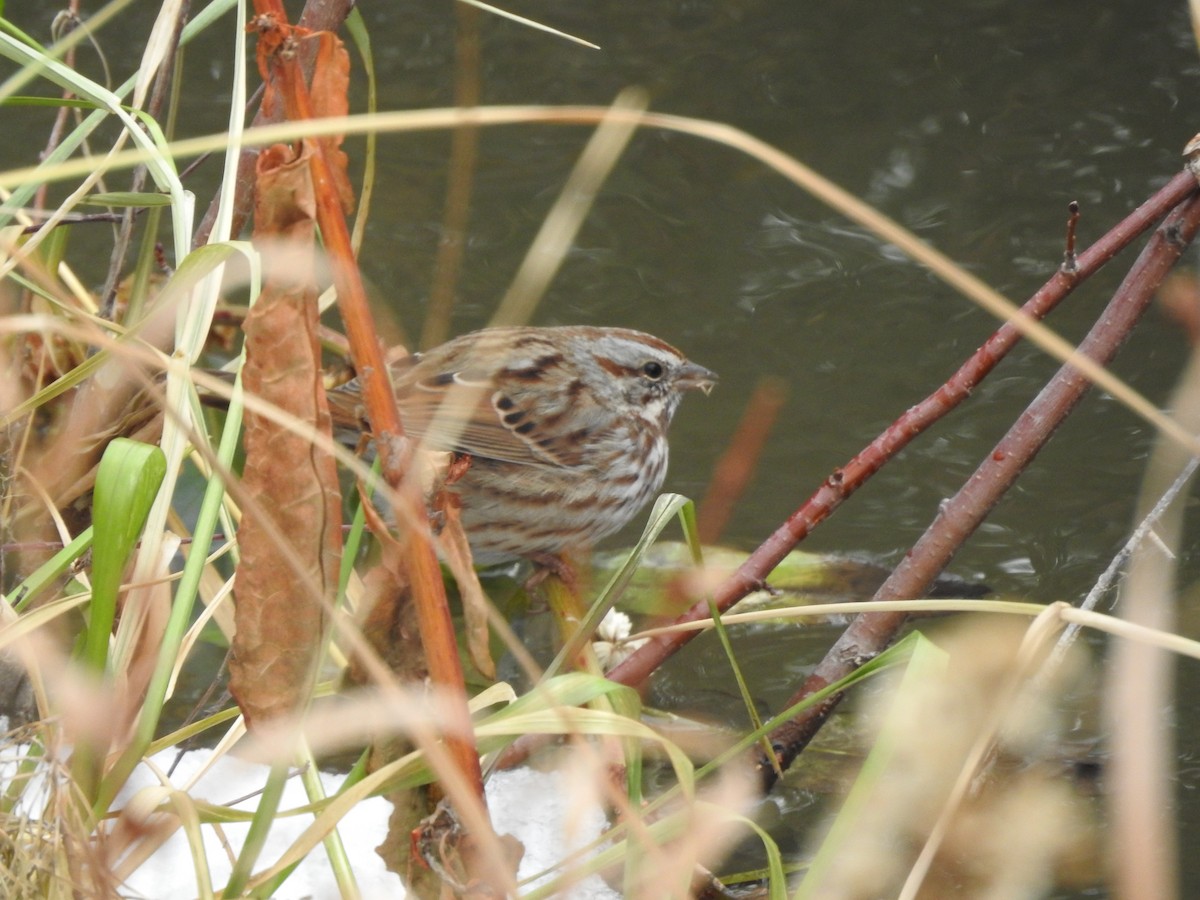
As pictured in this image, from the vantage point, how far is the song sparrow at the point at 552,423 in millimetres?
3404

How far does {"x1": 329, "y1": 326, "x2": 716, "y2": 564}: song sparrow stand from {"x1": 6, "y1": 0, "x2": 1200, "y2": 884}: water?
0.19 metres

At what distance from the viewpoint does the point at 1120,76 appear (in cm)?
470

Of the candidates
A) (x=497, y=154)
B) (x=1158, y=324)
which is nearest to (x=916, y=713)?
(x=1158, y=324)

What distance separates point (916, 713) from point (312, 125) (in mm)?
909

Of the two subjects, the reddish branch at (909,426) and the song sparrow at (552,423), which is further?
the song sparrow at (552,423)

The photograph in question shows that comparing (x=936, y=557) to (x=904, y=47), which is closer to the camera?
(x=936, y=557)

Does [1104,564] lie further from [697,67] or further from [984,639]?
[697,67]

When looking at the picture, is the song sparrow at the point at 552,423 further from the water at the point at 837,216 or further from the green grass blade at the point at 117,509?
the green grass blade at the point at 117,509

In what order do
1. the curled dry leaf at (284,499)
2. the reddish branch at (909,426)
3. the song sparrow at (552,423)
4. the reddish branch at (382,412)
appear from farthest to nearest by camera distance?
the song sparrow at (552,423), the reddish branch at (909,426), the curled dry leaf at (284,499), the reddish branch at (382,412)

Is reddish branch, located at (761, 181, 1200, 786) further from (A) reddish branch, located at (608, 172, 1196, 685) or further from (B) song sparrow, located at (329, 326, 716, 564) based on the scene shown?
(B) song sparrow, located at (329, 326, 716, 564)

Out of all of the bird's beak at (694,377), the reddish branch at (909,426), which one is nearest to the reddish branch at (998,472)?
the reddish branch at (909,426)

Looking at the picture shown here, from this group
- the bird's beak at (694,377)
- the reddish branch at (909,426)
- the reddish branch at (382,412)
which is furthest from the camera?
the bird's beak at (694,377)

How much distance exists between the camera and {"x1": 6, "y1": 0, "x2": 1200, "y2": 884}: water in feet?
11.5

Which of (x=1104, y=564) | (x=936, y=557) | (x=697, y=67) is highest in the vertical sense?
(x=697, y=67)
